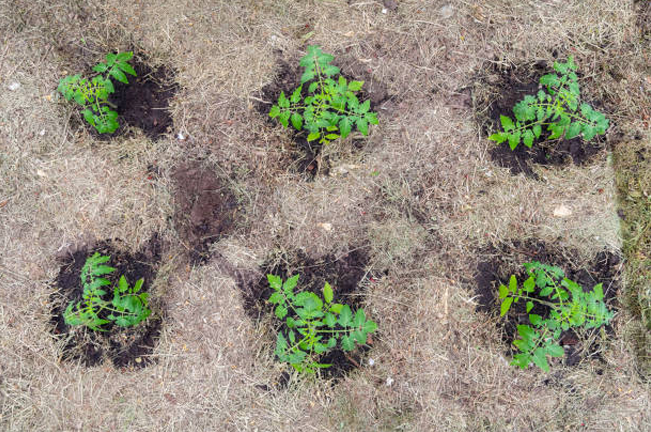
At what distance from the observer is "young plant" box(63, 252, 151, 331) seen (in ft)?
7.82

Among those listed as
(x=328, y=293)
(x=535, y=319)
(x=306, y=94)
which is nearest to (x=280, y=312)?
(x=328, y=293)

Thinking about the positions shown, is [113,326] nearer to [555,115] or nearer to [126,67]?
[126,67]

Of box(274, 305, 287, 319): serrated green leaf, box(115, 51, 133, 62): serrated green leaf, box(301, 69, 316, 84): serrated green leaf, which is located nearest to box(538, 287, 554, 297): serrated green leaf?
box(274, 305, 287, 319): serrated green leaf

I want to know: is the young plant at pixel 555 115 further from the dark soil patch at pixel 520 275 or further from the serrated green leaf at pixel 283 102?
the serrated green leaf at pixel 283 102

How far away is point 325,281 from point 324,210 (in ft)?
1.57

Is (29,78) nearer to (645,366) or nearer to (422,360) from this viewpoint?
(422,360)

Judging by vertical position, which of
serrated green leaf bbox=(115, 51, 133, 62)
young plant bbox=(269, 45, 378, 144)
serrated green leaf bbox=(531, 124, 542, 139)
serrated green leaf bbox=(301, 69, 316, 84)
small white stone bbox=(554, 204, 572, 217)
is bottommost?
small white stone bbox=(554, 204, 572, 217)

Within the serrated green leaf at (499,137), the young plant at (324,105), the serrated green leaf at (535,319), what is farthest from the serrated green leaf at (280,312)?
the serrated green leaf at (499,137)

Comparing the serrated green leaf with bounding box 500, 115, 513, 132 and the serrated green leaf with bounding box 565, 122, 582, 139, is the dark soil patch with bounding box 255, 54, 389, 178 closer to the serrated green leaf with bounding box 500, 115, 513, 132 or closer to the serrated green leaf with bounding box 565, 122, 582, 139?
the serrated green leaf with bounding box 500, 115, 513, 132

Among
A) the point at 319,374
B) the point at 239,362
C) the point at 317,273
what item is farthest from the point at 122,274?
the point at 319,374

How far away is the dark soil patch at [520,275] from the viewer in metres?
2.57

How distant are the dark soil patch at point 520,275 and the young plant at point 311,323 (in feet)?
2.67

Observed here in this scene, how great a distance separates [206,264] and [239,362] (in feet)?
2.29

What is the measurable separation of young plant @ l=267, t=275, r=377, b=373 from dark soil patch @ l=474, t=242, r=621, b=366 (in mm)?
813
